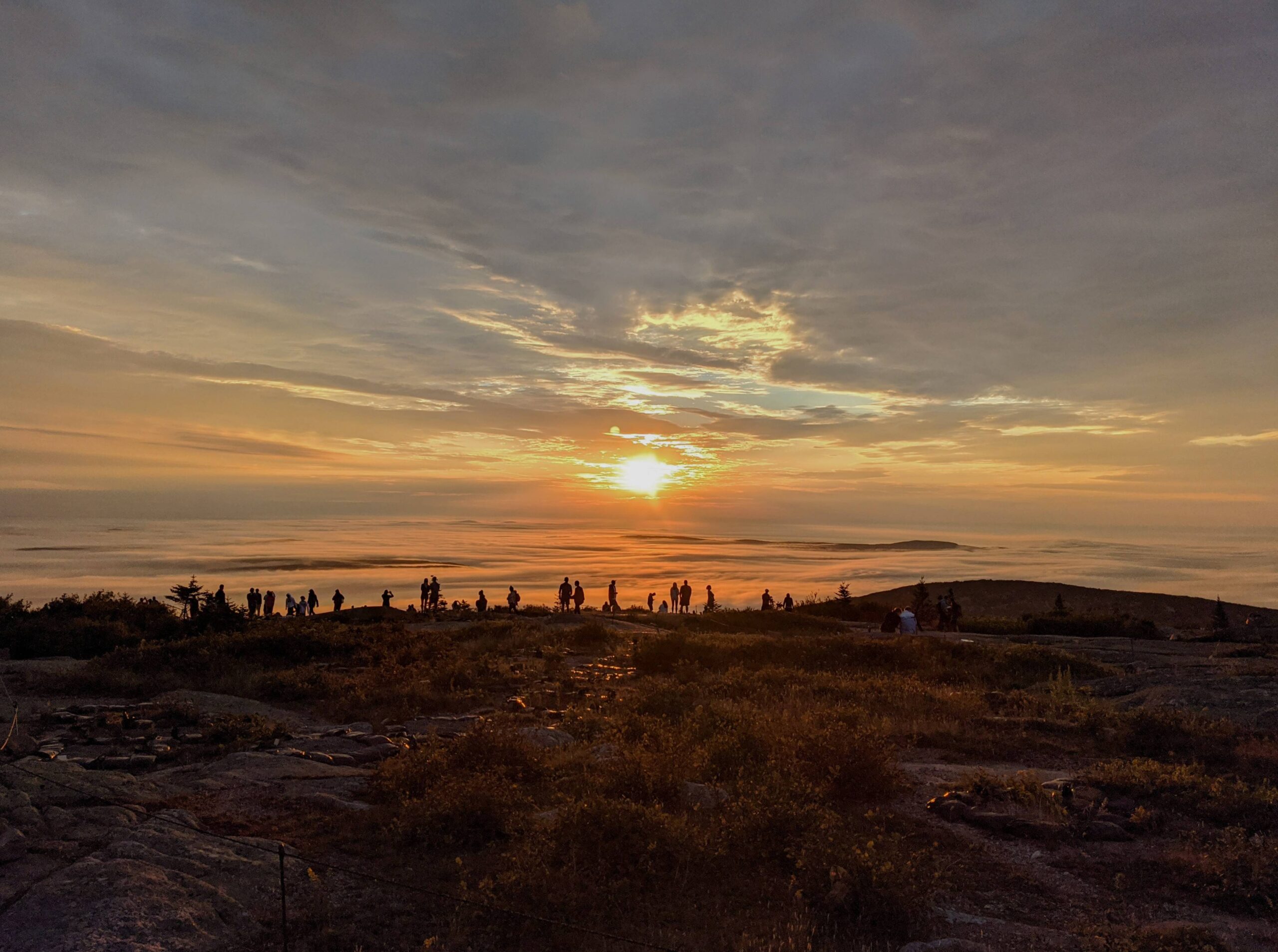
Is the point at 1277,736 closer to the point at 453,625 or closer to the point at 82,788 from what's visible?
the point at 82,788

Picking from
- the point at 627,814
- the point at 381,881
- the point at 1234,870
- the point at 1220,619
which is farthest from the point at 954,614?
the point at 381,881

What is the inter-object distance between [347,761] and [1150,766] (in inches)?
474

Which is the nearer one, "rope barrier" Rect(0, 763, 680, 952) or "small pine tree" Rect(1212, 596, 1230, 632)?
"rope barrier" Rect(0, 763, 680, 952)

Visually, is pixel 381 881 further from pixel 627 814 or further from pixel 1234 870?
pixel 1234 870

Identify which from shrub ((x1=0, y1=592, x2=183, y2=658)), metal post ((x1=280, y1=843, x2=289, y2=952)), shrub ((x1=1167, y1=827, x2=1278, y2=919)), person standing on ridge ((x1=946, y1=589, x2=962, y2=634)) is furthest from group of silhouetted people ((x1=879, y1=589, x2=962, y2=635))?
shrub ((x1=0, y1=592, x2=183, y2=658))

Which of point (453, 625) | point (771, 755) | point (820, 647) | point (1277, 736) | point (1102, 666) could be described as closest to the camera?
point (771, 755)

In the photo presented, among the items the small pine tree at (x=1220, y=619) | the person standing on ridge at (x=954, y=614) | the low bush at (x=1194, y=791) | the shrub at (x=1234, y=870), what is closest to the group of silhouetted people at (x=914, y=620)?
the person standing on ridge at (x=954, y=614)

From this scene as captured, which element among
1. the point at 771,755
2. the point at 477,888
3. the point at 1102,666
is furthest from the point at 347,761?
the point at 1102,666

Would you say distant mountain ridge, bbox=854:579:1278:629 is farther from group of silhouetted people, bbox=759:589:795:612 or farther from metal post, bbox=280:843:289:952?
metal post, bbox=280:843:289:952

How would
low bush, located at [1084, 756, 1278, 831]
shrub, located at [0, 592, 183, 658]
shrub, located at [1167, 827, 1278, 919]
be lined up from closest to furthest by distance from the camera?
shrub, located at [1167, 827, 1278, 919] < low bush, located at [1084, 756, 1278, 831] < shrub, located at [0, 592, 183, 658]

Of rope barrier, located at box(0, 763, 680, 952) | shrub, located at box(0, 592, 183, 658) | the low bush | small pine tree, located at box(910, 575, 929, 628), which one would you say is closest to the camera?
rope barrier, located at box(0, 763, 680, 952)

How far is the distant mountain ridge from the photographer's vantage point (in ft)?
151

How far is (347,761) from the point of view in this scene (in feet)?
38.5

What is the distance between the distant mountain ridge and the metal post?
147 ft
